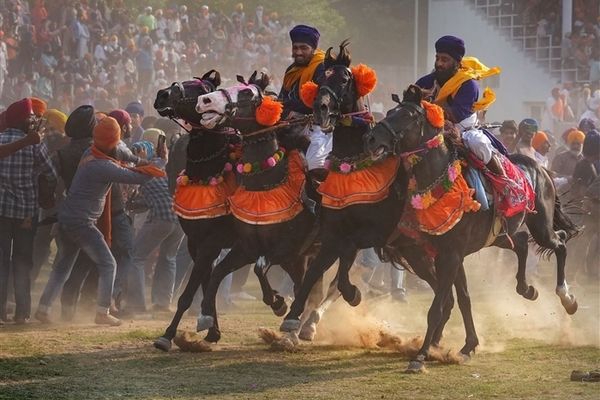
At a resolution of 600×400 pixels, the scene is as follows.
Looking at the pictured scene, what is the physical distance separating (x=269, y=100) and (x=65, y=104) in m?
17.2

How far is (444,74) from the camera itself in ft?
37.6

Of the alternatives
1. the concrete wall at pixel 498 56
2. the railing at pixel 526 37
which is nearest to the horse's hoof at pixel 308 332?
the concrete wall at pixel 498 56

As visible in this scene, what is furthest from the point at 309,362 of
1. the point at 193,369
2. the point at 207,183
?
the point at 207,183

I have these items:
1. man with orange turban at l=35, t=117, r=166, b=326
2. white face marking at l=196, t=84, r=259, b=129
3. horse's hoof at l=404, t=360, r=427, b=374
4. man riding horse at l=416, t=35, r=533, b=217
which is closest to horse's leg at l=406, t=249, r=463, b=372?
horse's hoof at l=404, t=360, r=427, b=374

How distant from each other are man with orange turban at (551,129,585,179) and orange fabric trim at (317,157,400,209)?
30.4 ft

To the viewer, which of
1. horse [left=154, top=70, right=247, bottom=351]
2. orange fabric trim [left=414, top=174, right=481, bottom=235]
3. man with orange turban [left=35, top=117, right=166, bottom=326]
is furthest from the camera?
man with orange turban [left=35, top=117, right=166, bottom=326]

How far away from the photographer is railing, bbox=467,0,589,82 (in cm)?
3625

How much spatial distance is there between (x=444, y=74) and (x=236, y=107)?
6.18ft

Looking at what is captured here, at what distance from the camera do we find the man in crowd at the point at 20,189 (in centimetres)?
1294

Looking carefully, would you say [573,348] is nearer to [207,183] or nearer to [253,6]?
[207,183]

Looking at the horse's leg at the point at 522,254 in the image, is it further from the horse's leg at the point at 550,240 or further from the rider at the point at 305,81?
the rider at the point at 305,81

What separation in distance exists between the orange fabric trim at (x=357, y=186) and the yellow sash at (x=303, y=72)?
3.78 ft

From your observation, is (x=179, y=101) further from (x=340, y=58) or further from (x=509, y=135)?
(x=509, y=135)

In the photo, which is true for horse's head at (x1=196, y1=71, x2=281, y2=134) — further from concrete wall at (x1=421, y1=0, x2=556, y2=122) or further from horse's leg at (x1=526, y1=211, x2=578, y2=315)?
concrete wall at (x1=421, y1=0, x2=556, y2=122)
